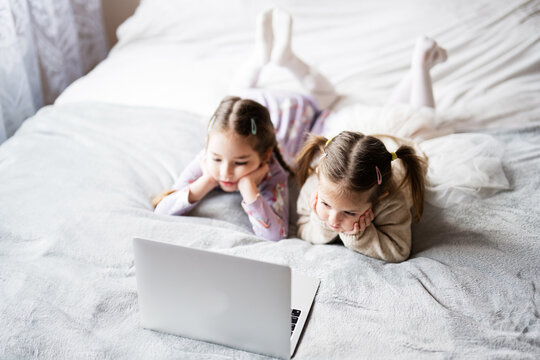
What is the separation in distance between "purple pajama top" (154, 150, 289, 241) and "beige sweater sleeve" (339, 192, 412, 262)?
19 cm

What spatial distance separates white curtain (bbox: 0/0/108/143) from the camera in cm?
188

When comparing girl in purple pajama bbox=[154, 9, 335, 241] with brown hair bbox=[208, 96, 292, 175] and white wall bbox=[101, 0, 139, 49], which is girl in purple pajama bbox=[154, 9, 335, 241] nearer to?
brown hair bbox=[208, 96, 292, 175]

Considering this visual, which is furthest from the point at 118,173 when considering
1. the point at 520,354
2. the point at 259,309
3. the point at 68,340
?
the point at 520,354

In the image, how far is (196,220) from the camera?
1371 mm

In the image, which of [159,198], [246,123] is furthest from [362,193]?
[159,198]

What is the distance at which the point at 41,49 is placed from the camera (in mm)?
2152

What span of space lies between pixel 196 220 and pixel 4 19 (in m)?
1.06

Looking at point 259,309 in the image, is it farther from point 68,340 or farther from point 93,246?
point 93,246

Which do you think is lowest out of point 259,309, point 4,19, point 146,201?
point 146,201

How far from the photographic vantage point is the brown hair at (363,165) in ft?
3.78

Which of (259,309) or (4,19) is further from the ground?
(4,19)

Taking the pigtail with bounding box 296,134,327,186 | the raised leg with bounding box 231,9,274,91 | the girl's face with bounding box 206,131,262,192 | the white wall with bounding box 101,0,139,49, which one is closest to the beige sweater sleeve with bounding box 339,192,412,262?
the pigtail with bounding box 296,134,327,186

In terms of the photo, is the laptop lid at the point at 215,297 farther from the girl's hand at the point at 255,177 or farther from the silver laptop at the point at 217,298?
the girl's hand at the point at 255,177

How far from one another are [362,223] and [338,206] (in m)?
0.09
